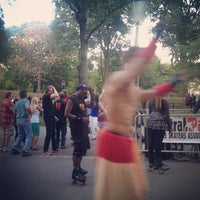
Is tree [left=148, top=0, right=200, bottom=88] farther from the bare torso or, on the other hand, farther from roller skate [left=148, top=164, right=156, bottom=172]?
roller skate [left=148, top=164, right=156, bottom=172]

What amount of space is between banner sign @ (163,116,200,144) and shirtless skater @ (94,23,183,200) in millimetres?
6026

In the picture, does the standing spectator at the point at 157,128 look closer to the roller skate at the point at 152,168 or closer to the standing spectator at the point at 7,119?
the roller skate at the point at 152,168

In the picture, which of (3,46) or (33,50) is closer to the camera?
(3,46)

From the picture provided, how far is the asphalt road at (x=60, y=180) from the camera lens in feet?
19.5

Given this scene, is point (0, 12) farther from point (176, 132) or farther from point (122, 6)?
point (176, 132)

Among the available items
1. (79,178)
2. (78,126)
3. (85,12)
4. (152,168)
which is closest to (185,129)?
(152,168)

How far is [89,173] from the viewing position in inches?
307

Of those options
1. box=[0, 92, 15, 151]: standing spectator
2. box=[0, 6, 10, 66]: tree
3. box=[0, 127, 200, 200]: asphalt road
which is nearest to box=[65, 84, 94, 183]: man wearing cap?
box=[0, 127, 200, 200]: asphalt road

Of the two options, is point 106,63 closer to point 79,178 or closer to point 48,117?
point 48,117

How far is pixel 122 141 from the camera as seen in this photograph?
3309mm

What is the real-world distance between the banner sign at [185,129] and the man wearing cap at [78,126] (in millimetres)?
3126

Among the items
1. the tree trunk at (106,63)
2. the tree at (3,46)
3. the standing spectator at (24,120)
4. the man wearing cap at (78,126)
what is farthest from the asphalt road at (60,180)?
the tree trunk at (106,63)

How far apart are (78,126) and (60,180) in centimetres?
116

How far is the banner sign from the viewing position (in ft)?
30.3
